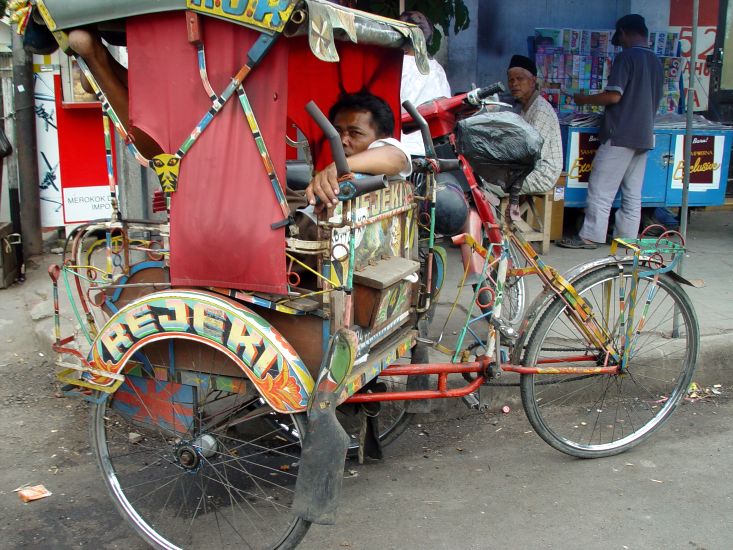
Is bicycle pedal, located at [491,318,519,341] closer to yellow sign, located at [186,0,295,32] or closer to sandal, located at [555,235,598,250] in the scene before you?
yellow sign, located at [186,0,295,32]

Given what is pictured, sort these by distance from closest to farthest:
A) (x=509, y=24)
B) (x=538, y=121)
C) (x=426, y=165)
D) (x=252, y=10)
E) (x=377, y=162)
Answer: (x=252, y=10) → (x=377, y=162) → (x=426, y=165) → (x=538, y=121) → (x=509, y=24)

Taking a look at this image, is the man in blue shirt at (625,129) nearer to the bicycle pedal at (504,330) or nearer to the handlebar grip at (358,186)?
the bicycle pedal at (504,330)

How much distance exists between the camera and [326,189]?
2.54 m

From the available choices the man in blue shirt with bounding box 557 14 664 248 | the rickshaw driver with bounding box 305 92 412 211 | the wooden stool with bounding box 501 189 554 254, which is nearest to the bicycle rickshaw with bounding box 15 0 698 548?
the rickshaw driver with bounding box 305 92 412 211

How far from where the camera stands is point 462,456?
12.3 feet

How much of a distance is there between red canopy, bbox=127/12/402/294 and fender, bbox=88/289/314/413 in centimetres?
10

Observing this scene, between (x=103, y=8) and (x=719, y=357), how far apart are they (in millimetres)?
3738

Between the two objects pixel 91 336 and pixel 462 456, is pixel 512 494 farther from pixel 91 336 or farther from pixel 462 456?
pixel 91 336

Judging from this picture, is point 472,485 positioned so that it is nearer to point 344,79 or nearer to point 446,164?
point 446,164

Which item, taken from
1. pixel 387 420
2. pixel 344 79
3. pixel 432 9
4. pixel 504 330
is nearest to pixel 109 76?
pixel 344 79

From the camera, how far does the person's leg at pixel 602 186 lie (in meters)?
→ 6.55

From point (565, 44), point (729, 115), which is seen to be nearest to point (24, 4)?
point (565, 44)

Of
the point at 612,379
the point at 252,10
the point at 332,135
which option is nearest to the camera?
the point at 252,10

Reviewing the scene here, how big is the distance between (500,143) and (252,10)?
4.50 ft
